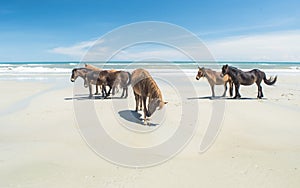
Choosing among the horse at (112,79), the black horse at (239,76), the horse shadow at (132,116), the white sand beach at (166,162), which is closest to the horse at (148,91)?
the horse shadow at (132,116)

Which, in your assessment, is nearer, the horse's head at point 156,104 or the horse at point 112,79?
the horse's head at point 156,104

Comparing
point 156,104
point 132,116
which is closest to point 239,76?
point 132,116

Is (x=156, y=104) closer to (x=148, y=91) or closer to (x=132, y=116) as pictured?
(x=148, y=91)

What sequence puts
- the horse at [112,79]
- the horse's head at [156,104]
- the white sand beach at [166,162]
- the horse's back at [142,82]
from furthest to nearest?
the horse at [112,79] < the horse's back at [142,82] < the horse's head at [156,104] < the white sand beach at [166,162]

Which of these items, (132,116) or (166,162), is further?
(132,116)

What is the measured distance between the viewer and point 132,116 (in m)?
8.85

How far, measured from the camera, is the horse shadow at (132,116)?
8086mm

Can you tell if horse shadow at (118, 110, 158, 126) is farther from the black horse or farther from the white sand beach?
the black horse

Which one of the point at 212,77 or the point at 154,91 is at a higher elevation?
the point at 212,77

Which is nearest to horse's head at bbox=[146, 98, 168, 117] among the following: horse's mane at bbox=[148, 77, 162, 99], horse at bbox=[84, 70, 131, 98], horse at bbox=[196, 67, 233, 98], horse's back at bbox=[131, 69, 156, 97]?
horse's mane at bbox=[148, 77, 162, 99]

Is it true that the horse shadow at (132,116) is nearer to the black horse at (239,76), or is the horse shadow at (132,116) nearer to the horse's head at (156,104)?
the horse's head at (156,104)

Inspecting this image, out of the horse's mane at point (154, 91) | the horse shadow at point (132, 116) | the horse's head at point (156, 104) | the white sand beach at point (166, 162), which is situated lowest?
the white sand beach at point (166, 162)

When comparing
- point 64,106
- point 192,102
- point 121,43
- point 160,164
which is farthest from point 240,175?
point 64,106

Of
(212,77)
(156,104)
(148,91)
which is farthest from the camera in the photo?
(212,77)
